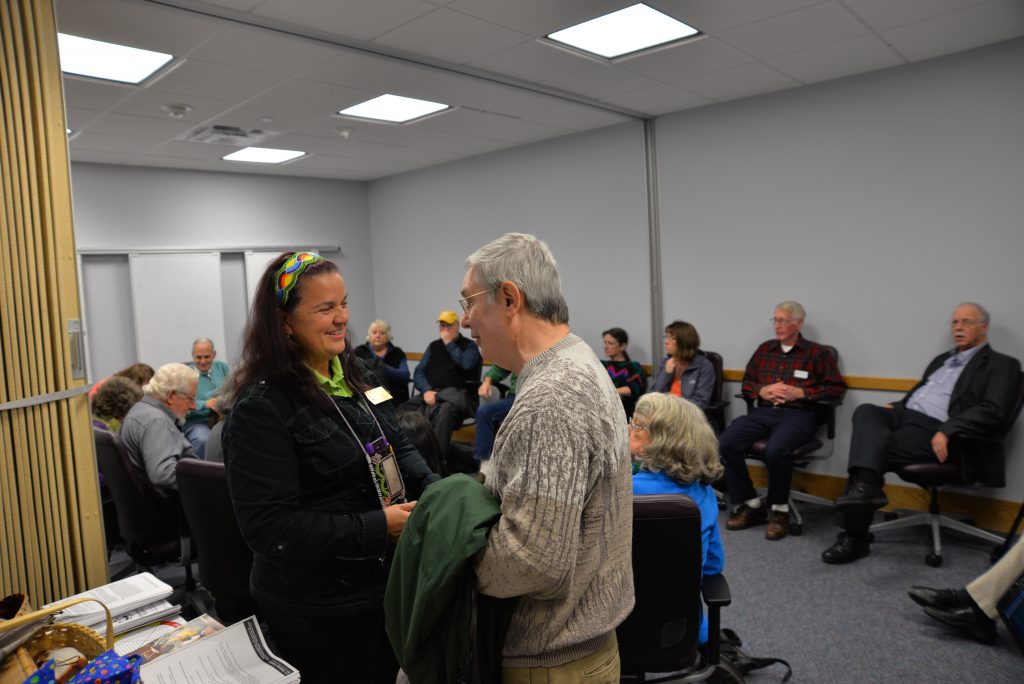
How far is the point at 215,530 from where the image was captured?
250 cm

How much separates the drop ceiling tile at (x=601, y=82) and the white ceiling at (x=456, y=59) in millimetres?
14

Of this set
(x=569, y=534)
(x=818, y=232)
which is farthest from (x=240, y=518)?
(x=818, y=232)

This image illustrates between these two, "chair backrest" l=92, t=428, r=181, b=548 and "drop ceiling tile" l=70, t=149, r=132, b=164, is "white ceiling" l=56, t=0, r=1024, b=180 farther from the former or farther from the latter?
"chair backrest" l=92, t=428, r=181, b=548

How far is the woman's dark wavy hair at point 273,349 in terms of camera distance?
1.47m

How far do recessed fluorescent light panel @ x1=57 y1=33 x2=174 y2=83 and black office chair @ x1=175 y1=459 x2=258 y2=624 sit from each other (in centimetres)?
218

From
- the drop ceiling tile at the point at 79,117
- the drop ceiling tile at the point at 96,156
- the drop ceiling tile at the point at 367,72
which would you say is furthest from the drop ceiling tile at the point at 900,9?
the drop ceiling tile at the point at 96,156

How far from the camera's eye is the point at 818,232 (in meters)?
4.52

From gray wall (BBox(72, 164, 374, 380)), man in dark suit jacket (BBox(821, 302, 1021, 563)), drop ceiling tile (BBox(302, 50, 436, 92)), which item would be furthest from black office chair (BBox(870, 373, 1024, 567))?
gray wall (BBox(72, 164, 374, 380))

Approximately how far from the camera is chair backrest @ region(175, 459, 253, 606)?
244cm

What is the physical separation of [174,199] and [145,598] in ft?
18.9

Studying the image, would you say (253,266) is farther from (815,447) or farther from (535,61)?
(815,447)

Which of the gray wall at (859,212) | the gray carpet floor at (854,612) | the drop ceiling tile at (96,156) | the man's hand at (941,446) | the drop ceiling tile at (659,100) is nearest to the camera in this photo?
the gray carpet floor at (854,612)

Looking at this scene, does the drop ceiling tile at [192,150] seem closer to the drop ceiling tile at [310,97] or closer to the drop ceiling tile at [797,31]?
the drop ceiling tile at [310,97]

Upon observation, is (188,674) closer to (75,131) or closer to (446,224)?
(75,131)
